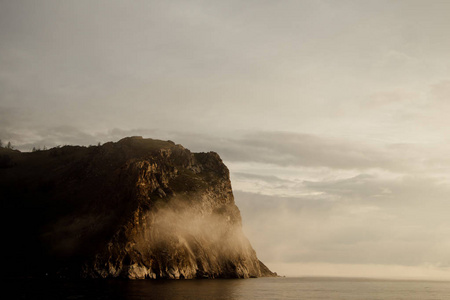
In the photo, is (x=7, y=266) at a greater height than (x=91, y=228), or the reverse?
(x=91, y=228)

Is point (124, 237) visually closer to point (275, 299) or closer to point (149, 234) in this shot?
point (149, 234)

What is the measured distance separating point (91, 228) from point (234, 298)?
11528 cm

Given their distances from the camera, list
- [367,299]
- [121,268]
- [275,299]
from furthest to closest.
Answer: [121,268]
[367,299]
[275,299]

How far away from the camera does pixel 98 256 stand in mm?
160375

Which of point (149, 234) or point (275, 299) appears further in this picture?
point (149, 234)

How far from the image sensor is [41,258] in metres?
176

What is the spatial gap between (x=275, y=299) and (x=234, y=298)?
13.3 m

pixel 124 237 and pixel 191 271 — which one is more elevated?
pixel 124 237

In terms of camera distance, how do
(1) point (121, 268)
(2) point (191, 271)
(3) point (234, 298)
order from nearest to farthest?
(3) point (234, 298) → (1) point (121, 268) → (2) point (191, 271)

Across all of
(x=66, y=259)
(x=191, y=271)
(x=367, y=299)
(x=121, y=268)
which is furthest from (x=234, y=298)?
(x=66, y=259)

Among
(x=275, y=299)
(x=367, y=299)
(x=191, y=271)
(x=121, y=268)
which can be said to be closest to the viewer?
(x=275, y=299)

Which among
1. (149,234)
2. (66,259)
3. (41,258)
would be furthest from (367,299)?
(41,258)

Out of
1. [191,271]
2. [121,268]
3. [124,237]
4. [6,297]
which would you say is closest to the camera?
[6,297]

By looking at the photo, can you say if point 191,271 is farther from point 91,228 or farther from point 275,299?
point 275,299
